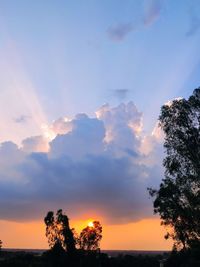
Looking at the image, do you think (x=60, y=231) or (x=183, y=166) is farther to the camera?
(x=60, y=231)

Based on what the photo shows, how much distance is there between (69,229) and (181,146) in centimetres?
5528

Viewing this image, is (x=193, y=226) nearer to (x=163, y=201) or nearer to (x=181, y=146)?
(x=163, y=201)

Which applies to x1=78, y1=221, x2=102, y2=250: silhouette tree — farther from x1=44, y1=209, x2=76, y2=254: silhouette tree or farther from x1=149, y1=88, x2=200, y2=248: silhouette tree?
x1=149, y1=88, x2=200, y2=248: silhouette tree

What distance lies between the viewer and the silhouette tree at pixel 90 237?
315ft

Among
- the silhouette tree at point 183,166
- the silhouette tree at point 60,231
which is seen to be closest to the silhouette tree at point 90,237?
the silhouette tree at point 60,231

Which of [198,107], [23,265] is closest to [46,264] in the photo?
[23,265]

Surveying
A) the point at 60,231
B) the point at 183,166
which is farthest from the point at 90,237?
the point at 183,166

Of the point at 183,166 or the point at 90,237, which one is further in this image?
the point at 90,237

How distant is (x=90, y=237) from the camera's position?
96562 mm

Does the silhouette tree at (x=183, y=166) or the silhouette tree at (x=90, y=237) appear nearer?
the silhouette tree at (x=183, y=166)

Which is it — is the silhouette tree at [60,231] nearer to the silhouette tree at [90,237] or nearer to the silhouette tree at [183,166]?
the silhouette tree at [90,237]

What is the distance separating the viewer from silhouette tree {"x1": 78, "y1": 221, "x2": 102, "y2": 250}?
96.0 meters

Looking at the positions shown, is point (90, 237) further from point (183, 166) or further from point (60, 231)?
point (183, 166)

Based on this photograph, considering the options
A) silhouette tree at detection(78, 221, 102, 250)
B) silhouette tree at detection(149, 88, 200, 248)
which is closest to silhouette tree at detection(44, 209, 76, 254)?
silhouette tree at detection(78, 221, 102, 250)
